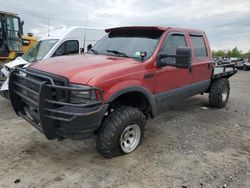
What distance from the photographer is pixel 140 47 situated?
442 centimetres

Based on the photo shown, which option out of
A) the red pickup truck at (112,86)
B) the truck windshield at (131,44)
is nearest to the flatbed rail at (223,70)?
the red pickup truck at (112,86)

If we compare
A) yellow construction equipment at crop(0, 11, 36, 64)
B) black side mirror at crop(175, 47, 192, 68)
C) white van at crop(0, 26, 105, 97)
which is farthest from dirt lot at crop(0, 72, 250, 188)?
yellow construction equipment at crop(0, 11, 36, 64)

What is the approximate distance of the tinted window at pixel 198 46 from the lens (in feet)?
18.3

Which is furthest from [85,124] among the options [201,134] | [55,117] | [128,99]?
[201,134]

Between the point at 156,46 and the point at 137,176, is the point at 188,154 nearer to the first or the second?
the point at 137,176

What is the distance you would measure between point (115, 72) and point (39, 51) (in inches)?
193

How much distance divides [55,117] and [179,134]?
271cm

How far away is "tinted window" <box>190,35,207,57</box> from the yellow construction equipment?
6.79 meters

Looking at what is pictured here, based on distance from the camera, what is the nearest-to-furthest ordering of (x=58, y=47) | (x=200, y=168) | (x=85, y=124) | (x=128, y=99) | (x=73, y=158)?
(x=85, y=124) → (x=200, y=168) → (x=73, y=158) → (x=128, y=99) → (x=58, y=47)

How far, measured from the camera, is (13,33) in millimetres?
10305

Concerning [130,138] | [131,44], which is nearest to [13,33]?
[131,44]

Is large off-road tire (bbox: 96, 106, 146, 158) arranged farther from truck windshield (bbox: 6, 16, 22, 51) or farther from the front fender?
truck windshield (bbox: 6, 16, 22, 51)

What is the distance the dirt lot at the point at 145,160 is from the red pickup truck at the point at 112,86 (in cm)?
39

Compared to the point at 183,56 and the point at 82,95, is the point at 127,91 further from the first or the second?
the point at 183,56
